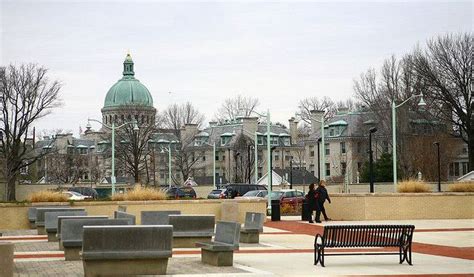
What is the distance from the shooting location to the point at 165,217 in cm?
2492

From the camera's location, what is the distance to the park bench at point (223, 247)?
16.9 m

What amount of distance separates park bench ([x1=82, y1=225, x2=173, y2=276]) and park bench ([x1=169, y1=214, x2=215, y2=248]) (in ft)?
23.0

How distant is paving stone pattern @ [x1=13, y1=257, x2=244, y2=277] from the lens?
15.9 meters

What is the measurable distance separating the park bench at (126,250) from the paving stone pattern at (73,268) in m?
0.76

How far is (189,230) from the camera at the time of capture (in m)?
22.5

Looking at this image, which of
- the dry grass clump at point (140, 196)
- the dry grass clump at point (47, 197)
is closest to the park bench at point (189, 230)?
the dry grass clump at point (140, 196)

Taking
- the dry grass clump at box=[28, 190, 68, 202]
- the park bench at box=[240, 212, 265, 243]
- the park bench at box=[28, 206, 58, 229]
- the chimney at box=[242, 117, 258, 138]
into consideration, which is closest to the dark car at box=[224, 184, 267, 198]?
the dry grass clump at box=[28, 190, 68, 202]

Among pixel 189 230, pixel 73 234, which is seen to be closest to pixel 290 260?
pixel 189 230

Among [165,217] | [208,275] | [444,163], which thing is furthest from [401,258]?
[444,163]

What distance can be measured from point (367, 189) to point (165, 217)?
137 ft

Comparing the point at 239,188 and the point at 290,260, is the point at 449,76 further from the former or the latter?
the point at 290,260

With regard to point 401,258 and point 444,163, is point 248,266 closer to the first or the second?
point 401,258

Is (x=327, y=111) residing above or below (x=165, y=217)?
above

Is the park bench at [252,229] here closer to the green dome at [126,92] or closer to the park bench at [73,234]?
the park bench at [73,234]
